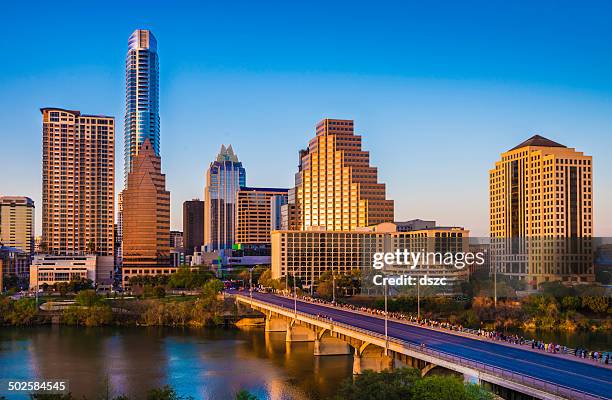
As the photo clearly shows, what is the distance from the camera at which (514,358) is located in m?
66.2

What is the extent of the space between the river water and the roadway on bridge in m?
9.41

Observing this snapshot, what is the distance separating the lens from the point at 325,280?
604ft

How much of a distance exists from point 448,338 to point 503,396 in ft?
86.6

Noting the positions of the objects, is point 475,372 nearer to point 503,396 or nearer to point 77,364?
point 503,396

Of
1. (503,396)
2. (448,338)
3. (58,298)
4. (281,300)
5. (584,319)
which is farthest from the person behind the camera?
(58,298)

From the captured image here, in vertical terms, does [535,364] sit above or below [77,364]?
above

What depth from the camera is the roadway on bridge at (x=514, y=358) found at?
5462cm

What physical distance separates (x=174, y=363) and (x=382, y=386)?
50.9m

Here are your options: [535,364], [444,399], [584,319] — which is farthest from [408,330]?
[584,319]

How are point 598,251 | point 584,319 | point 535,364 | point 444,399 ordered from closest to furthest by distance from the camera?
point 444,399
point 535,364
point 584,319
point 598,251

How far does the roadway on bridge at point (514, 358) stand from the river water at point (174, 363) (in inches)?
371

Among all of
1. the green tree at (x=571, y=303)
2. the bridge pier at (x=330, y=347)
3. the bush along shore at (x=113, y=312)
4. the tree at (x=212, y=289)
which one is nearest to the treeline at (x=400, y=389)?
the bridge pier at (x=330, y=347)
